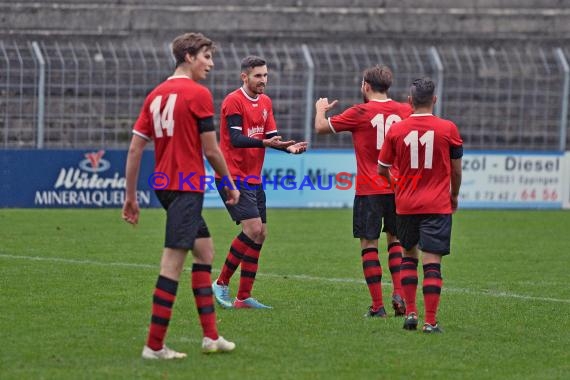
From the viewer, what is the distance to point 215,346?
25.8 ft

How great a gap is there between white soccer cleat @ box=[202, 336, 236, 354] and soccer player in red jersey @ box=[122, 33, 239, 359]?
→ 22cm

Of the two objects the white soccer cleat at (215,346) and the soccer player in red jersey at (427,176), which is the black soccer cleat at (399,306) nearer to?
the soccer player in red jersey at (427,176)

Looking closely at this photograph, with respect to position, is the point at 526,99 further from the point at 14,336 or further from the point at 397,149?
the point at 14,336

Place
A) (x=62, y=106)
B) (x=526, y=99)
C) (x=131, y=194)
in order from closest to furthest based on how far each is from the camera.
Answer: (x=131, y=194) → (x=62, y=106) → (x=526, y=99)

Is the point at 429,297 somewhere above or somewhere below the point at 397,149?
below

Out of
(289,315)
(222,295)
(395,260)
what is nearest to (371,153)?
(395,260)

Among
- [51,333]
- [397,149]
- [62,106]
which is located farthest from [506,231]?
[51,333]

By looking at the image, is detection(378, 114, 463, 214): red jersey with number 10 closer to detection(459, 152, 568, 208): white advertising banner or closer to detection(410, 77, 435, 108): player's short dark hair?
detection(410, 77, 435, 108): player's short dark hair

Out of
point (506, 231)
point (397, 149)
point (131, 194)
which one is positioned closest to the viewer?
point (131, 194)

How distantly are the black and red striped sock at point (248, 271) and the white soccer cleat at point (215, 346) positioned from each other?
94.9 inches

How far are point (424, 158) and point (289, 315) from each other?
1.74 meters

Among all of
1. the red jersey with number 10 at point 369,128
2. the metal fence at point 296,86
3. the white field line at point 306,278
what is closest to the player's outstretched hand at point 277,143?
the red jersey with number 10 at point 369,128

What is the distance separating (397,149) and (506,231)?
9.37 m

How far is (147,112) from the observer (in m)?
7.65
